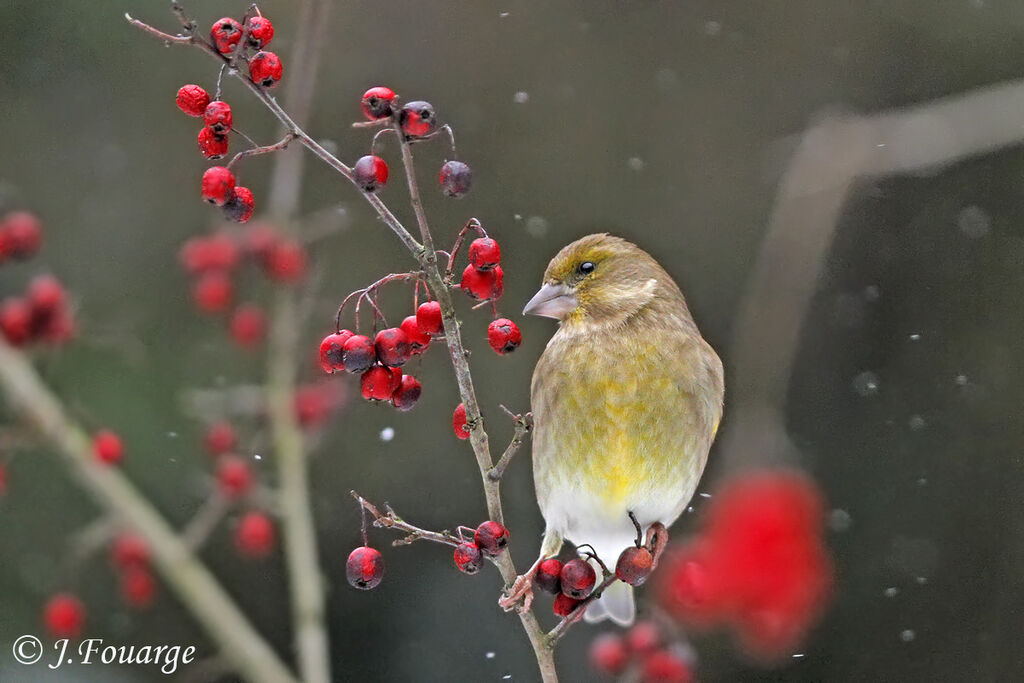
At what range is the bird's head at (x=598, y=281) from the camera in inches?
71.5

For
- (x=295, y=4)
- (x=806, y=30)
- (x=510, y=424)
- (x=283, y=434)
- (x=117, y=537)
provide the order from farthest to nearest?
(x=806, y=30), (x=295, y=4), (x=510, y=424), (x=117, y=537), (x=283, y=434)

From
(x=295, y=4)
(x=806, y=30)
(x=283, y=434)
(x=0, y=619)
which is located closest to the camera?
(x=283, y=434)

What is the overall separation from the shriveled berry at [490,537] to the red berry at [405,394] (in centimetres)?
17

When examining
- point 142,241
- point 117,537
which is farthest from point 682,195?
point 117,537

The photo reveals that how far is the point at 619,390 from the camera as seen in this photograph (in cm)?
182

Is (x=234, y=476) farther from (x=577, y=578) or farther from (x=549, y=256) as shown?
(x=549, y=256)

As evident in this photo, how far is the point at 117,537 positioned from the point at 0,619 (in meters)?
0.85

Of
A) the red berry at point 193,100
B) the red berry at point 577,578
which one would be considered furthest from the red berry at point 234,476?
the red berry at point 193,100

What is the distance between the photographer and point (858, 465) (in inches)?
139

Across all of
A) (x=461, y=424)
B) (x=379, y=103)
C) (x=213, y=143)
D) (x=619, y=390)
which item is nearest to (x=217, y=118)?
(x=213, y=143)

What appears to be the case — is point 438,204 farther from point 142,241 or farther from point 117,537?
point 117,537

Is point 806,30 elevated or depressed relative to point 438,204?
elevated

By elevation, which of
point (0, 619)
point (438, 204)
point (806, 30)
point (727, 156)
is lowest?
point (0, 619)

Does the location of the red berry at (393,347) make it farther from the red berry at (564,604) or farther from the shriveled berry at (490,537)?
the red berry at (564,604)
